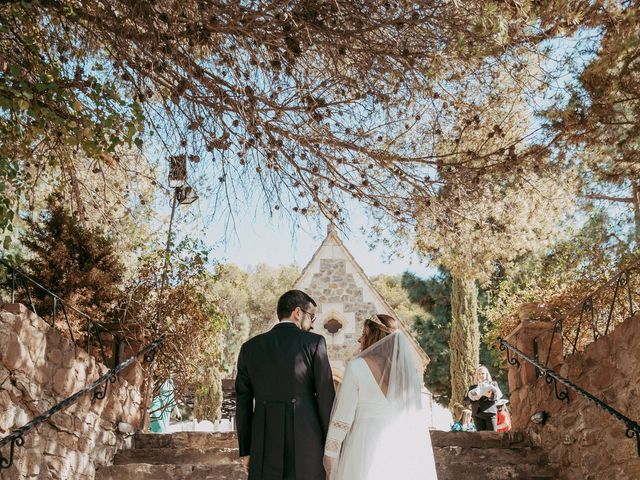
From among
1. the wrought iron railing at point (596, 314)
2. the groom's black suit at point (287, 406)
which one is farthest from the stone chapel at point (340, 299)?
the groom's black suit at point (287, 406)

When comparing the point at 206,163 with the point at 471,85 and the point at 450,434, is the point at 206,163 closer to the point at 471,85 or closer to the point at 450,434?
the point at 471,85

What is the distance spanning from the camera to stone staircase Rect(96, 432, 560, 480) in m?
6.12

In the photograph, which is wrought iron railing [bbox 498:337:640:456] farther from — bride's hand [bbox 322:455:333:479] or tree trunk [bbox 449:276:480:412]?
tree trunk [bbox 449:276:480:412]

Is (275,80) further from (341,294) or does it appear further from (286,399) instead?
(341,294)

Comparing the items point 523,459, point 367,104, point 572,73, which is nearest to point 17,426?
point 367,104

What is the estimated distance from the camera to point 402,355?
4648 mm

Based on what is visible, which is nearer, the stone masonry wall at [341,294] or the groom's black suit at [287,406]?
the groom's black suit at [287,406]

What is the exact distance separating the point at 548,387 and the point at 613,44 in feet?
10.9

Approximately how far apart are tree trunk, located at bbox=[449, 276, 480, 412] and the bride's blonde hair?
13563 millimetres

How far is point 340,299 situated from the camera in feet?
53.6

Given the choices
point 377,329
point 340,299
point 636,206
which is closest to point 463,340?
point 340,299

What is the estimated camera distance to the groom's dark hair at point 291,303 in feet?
15.2

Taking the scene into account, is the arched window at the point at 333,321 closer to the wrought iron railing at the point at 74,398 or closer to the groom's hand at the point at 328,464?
the wrought iron railing at the point at 74,398

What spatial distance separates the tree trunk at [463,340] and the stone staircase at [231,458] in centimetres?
1109
